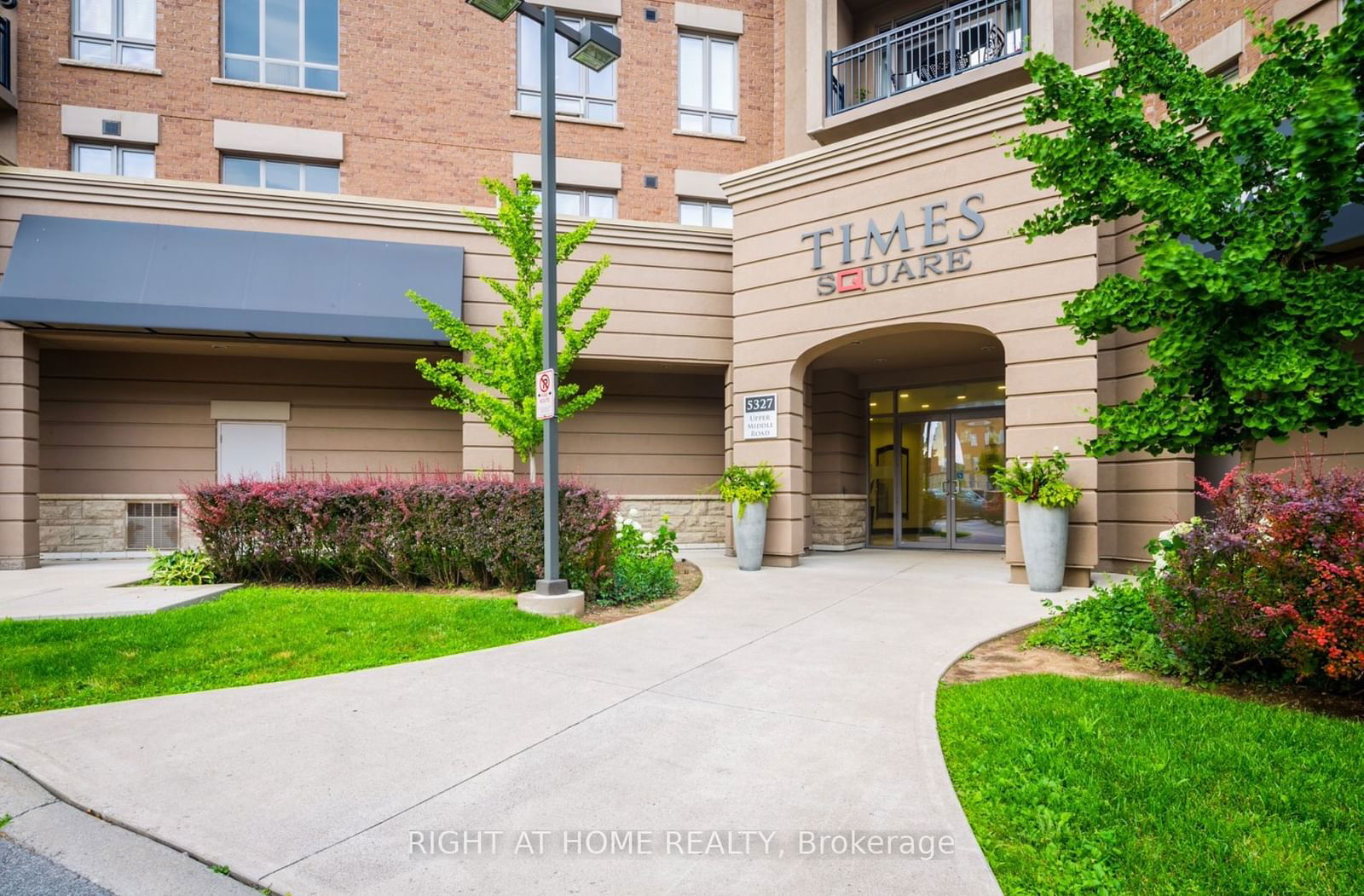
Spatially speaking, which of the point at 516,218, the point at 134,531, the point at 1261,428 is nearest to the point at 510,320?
the point at 516,218

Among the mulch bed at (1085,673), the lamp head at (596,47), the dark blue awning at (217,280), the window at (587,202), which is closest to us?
the mulch bed at (1085,673)

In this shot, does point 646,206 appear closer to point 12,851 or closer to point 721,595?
point 721,595

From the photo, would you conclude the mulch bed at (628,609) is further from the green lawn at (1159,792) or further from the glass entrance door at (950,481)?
the glass entrance door at (950,481)

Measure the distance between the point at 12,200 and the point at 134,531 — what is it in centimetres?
576

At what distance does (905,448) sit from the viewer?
1535 cm

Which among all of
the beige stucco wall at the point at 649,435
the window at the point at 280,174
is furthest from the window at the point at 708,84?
the window at the point at 280,174

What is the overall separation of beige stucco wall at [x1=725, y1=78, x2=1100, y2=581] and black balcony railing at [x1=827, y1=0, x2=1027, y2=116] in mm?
2501

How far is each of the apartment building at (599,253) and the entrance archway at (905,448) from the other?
66 mm

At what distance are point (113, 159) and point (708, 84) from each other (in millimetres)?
11696

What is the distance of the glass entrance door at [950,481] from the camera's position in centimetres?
1430

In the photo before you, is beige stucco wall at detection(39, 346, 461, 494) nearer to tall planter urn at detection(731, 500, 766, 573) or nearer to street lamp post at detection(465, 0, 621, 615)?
tall planter urn at detection(731, 500, 766, 573)

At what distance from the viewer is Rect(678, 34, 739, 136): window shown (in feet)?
51.8

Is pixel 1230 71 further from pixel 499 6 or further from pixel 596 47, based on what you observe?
pixel 499 6

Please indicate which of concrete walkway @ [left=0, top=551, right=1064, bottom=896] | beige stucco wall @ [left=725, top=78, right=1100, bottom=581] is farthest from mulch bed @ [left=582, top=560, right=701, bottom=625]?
beige stucco wall @ [left=725, top=78, right=1100, bottom=581]
